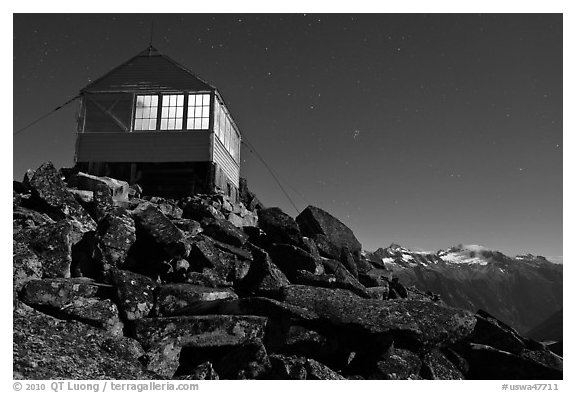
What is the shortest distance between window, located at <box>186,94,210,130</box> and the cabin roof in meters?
0.44

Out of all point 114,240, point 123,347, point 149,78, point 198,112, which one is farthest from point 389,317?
point 149,78

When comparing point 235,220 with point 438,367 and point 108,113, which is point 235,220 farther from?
point 438,367

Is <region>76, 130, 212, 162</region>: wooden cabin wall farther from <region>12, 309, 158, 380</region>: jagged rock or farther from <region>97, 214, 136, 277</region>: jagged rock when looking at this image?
<region>12, 309, 158, 380</region>: jagged rock

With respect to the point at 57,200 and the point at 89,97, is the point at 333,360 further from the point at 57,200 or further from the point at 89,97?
the point at 89,97

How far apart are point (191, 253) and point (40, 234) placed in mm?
3581

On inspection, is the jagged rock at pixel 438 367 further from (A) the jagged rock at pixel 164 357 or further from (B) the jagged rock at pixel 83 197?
(B) the jagged rock at pixel 83 197

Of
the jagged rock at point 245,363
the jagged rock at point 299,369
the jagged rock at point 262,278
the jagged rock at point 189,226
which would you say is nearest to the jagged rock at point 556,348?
the jagged rock at point 262,278

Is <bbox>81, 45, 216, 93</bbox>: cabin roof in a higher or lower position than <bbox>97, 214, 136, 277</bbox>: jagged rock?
higher

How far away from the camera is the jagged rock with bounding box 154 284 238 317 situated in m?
9.02

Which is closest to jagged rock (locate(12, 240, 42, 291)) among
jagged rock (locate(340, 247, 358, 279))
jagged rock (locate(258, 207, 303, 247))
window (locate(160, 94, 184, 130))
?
jagged rock (locate(258, 207, 303, 247))

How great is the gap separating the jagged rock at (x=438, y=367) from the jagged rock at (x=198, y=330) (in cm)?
388

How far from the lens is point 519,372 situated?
9898 mm

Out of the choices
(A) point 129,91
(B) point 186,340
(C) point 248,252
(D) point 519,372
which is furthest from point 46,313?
→ (A) point 129,91

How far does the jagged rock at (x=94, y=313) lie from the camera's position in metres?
8.11
